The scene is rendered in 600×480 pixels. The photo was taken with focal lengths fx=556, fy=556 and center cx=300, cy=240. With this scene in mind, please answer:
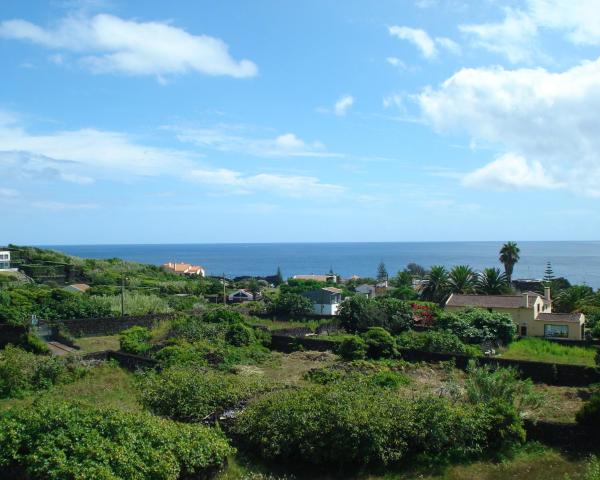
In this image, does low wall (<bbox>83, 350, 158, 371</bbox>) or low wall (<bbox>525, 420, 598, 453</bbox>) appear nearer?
low wall (<bbox>525, 420, 598, 453</bbox>)

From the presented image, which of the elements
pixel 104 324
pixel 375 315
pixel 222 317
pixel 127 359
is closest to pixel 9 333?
pixel 104 324

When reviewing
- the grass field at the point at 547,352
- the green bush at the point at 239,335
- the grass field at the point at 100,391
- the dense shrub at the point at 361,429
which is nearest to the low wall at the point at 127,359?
the grass field at the point at 100,391

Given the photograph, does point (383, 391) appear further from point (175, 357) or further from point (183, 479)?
point (175, 357)

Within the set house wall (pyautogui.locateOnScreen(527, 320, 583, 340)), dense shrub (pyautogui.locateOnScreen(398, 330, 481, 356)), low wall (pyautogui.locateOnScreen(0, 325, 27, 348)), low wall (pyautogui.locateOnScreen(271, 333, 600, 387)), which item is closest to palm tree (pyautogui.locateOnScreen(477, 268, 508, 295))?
house wall (pyautogui.locateOnScreen(527, 320, 583, 340))

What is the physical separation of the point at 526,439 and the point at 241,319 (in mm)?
20059

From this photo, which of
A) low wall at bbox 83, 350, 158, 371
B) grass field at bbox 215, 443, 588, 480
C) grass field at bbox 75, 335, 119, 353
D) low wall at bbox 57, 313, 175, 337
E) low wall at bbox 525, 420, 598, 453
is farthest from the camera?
low wall at bbox 57, 313, 175, 337

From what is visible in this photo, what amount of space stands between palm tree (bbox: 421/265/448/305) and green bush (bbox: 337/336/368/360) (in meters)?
24.3

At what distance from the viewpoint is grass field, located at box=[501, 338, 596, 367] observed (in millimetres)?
25625

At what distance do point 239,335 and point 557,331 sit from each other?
62.6 feet

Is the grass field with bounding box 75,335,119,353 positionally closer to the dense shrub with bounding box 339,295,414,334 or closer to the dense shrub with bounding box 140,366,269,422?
the dense shrub with bounding box 140,366,269,422

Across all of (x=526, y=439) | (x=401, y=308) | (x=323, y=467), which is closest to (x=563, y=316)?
(x=401, y=308)

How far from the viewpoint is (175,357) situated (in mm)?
22344

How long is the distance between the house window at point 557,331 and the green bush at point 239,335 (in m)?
18.0

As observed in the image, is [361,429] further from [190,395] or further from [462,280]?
[462,280]
